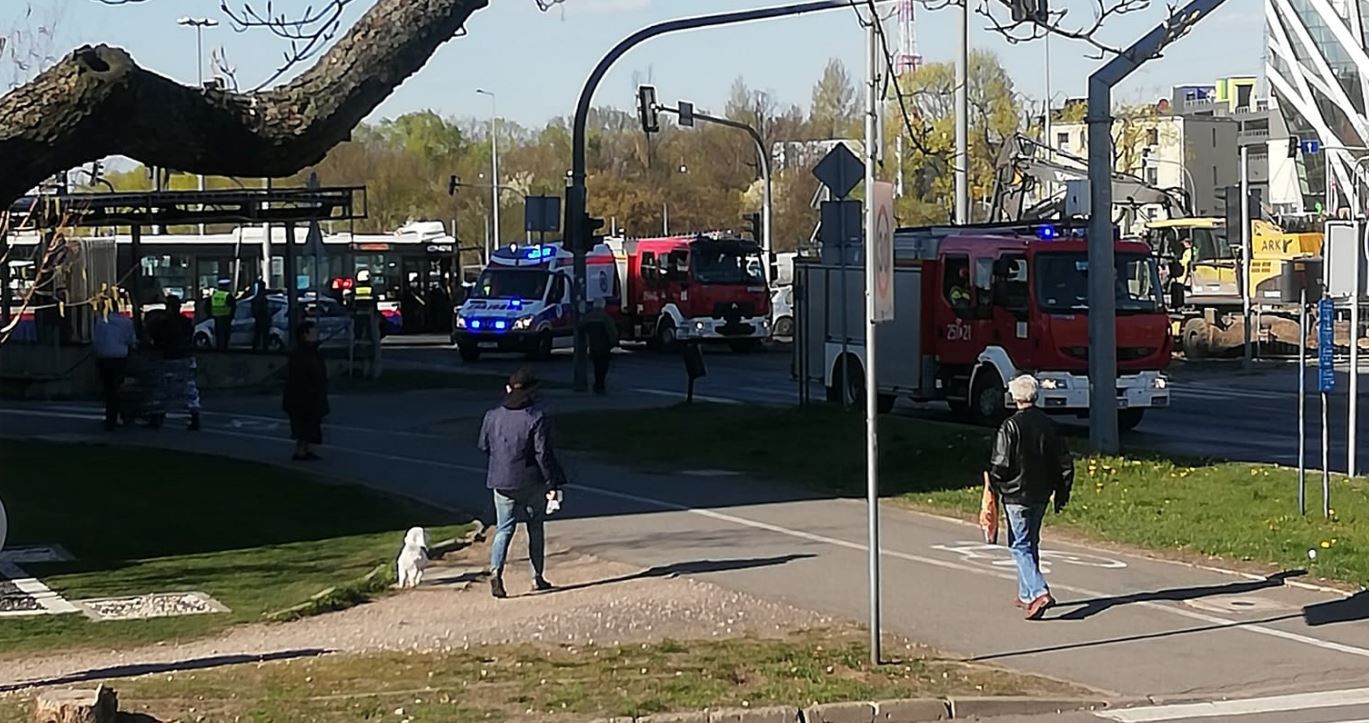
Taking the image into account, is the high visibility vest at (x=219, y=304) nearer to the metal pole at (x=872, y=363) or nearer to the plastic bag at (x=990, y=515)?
the plastic bag at (x=990, y=515)

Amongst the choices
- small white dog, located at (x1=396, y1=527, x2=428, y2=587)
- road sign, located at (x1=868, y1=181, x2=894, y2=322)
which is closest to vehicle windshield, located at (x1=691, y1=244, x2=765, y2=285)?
small white dog, located at (x1=396, y1=527, x2=428, y2=587)

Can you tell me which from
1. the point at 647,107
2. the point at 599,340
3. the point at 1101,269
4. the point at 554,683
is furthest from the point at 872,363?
the point at 647,107

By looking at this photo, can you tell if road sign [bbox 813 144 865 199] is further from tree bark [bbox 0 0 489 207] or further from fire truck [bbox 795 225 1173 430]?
tree bark [bbox 0 0 489 207]

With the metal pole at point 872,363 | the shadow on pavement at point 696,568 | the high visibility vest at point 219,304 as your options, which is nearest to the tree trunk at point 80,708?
the metal pole at point 872,363

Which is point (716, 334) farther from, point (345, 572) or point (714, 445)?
point (345, 572)

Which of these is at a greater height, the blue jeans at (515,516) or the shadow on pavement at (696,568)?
the blue jeans at (515,516)

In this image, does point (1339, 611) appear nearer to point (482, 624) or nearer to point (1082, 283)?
point (482, 624)

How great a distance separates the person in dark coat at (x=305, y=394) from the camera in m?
22.1

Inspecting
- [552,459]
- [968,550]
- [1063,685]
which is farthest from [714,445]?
[1063,685]

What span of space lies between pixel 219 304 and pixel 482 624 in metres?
36.7

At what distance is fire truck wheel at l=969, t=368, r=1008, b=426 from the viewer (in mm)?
25672

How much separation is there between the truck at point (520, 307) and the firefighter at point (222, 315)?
17.3 feet

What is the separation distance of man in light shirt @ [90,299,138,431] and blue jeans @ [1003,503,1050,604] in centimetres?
1696

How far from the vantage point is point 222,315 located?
150 ft
